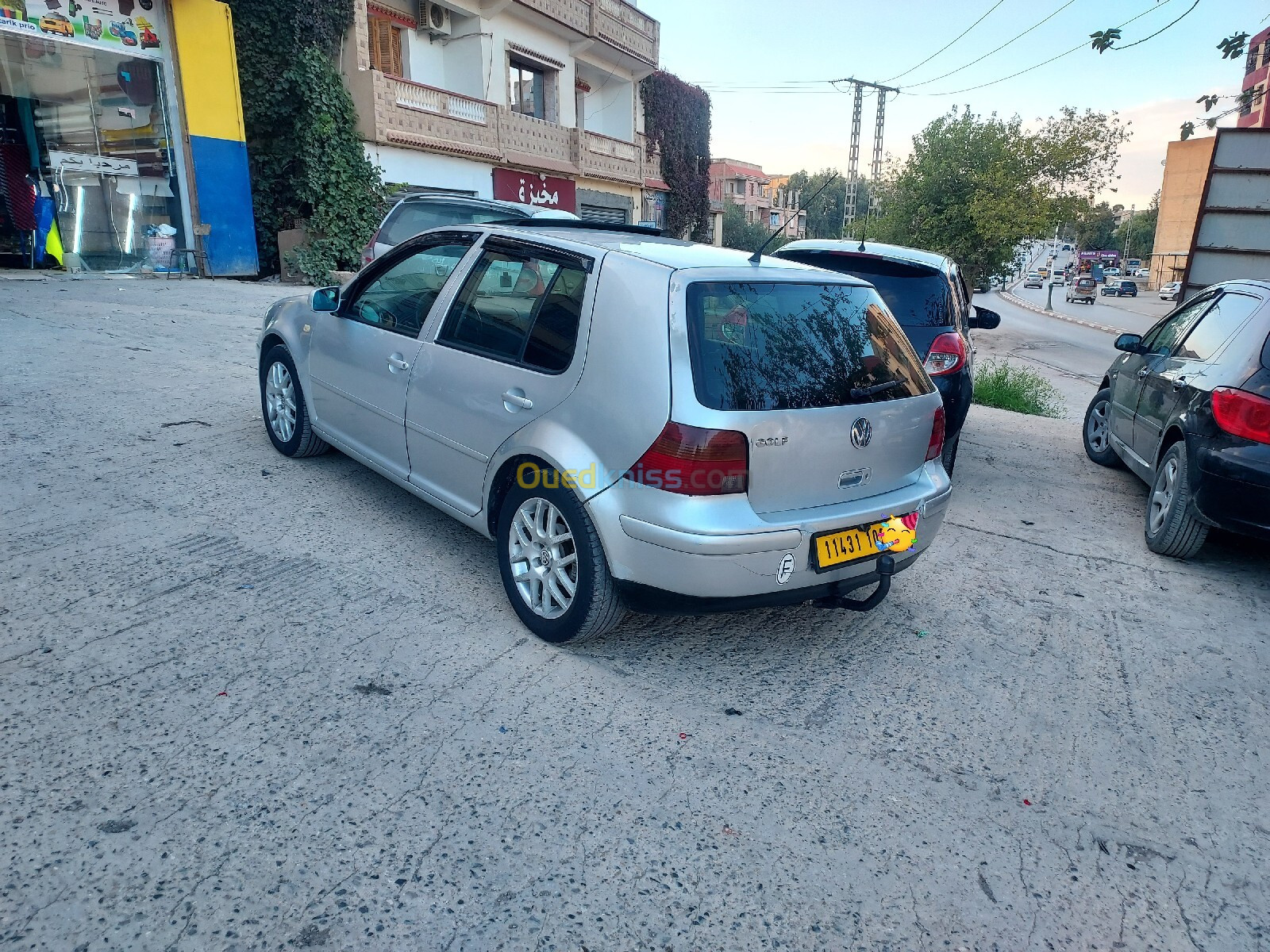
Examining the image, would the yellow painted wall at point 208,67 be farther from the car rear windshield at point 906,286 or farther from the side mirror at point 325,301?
the car rear windshield at point 906,286

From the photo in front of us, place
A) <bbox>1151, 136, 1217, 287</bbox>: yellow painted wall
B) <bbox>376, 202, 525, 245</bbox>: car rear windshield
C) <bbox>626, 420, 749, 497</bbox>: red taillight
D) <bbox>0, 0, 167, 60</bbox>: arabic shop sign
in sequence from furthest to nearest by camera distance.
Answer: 1. <bbox>1151, 136, 1217, 287</bbox>: yellow painted wall
2. <bbox>0, 0, 167, 60</bbox>: arabic shop sign
3. <bbox>376, 202, 525, 245</bbox>: car rear windshield
4. <bbox>626, 420, 749, 497</bbox>: red taillight

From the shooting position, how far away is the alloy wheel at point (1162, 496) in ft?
15.8

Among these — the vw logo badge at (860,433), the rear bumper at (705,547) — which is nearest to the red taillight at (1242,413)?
the vw logo badge at (860,433)

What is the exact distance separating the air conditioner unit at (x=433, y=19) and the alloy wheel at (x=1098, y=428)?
1835cm

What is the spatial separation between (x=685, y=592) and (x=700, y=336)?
0.91 metres

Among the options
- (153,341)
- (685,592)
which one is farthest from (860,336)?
(153,341)

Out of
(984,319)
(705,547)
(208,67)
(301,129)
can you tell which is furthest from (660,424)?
(301,129)

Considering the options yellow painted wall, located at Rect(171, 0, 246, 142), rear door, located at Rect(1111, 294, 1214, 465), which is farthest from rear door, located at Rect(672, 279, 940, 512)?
yellow painted wall, located at Rect(171, 0, 246, 142)

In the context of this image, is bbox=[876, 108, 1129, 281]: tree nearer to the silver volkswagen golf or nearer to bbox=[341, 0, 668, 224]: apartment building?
bbox=[341, 0, 668, 224]: apartment building

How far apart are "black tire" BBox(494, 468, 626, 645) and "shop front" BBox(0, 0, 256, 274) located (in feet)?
43.7

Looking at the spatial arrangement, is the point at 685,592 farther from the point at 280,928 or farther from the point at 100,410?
the point at 100,410

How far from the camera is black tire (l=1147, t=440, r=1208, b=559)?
4652 mm

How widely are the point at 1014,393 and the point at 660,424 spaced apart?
9.36 m

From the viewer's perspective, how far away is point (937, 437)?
11.9 feet
